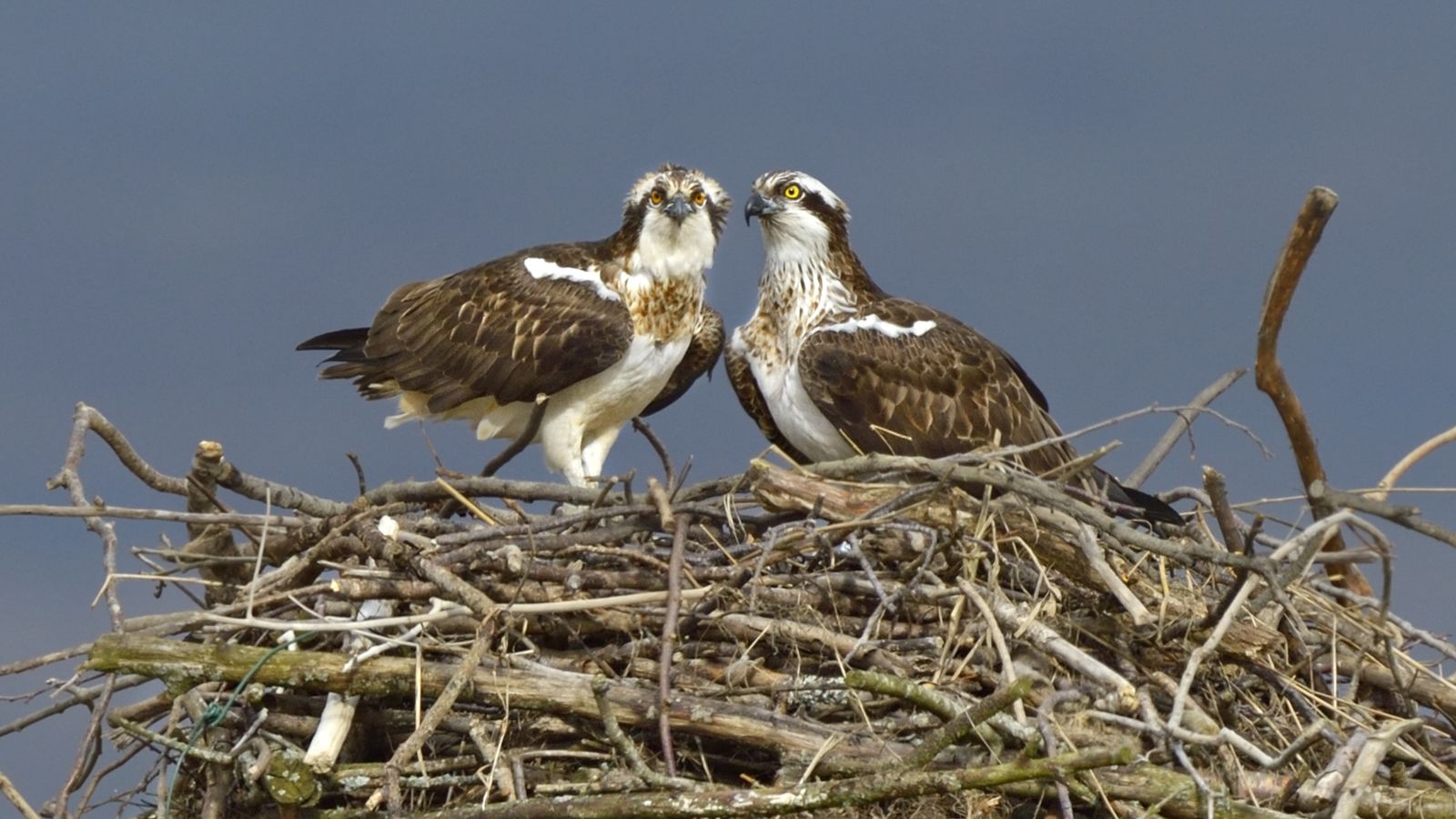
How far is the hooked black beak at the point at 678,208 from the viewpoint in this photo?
7.66 m

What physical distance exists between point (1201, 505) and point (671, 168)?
9.10 feet

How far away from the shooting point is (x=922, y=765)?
4.54 meters

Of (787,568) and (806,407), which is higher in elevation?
(806,407)

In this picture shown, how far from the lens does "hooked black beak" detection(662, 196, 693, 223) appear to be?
7.66m

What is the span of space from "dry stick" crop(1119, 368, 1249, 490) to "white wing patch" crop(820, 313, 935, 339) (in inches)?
41.4

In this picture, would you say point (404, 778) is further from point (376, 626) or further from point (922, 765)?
point (922, 765)

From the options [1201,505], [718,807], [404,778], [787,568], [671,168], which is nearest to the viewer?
[718,807]

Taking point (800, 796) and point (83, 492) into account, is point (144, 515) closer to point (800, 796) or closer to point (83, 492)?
point (83, 492)

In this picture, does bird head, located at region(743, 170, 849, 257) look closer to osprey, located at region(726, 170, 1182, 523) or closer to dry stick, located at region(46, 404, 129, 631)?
osprey, located at region(726, 170, 1182, 523)

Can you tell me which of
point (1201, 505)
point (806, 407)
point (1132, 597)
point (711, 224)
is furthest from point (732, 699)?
point (711, 224)

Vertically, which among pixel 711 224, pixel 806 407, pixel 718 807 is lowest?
pixel 718 807

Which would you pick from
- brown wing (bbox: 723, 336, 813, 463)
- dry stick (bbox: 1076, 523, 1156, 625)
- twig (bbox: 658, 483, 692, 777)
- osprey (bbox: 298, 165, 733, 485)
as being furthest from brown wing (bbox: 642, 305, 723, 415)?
dry stick (bbox: 1076, 523, 1156, 625)

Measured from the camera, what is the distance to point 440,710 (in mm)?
4859

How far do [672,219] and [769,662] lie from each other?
2922 millimetres
